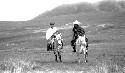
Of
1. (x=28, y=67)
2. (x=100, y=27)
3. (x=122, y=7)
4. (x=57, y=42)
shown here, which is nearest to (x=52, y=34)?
(x=57, y=42)

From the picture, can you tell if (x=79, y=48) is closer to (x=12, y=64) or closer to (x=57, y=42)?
(x=57, y=42)

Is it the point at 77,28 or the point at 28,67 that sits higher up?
the point at 77,28

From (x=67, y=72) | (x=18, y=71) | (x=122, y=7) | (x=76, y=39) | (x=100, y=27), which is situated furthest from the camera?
(x=122, y=7)

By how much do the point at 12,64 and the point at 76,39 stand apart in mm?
6901

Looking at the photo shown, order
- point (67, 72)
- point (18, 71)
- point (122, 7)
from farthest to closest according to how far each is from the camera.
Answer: point (122, 7), point (67, 72), point (18, 71)

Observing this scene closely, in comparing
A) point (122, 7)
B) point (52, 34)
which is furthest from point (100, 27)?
point (122, 7)

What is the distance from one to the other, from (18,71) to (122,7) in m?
185

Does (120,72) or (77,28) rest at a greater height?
(77,28)

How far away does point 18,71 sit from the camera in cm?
1409

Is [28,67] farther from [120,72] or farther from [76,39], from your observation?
[76,39]

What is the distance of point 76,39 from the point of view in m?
22.8

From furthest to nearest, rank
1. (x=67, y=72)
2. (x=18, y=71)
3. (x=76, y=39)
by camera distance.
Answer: (x=76, y=39) < (x=67, y=72) < (x=18, y=71)

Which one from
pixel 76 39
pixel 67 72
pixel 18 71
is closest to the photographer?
pixel 18 71

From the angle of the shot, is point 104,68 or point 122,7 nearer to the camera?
point 104,68
